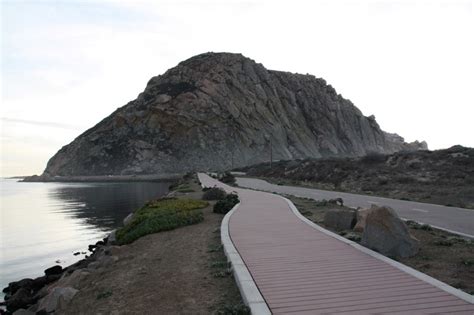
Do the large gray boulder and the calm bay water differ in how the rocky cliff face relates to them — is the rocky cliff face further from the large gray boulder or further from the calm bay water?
the large gray boulder

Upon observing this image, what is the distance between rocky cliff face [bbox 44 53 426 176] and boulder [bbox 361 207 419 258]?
4505 inches

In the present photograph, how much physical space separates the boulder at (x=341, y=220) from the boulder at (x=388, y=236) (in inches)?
140

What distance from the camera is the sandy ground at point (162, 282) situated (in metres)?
7.41

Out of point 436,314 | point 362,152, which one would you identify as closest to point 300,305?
point 436,314

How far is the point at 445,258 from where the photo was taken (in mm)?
9695

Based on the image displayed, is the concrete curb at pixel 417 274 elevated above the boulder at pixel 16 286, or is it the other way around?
the concrete curb at pixel 417 274

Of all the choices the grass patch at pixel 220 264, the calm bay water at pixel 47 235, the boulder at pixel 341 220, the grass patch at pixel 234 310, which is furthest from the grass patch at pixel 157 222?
the grass patch at pixel 234 310

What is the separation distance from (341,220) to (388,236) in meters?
4.33

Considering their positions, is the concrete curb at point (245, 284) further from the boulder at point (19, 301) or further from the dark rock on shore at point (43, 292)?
the boulder at point (19, 301)

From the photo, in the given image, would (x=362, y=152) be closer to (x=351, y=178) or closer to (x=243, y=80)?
(x=243, y=80)

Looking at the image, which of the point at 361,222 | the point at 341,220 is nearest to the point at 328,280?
the point at 361,222

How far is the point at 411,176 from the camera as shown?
36.0 metres

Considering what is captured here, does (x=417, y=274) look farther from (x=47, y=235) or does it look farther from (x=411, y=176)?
(x=411, y=176)

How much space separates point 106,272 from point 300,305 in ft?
22.7
